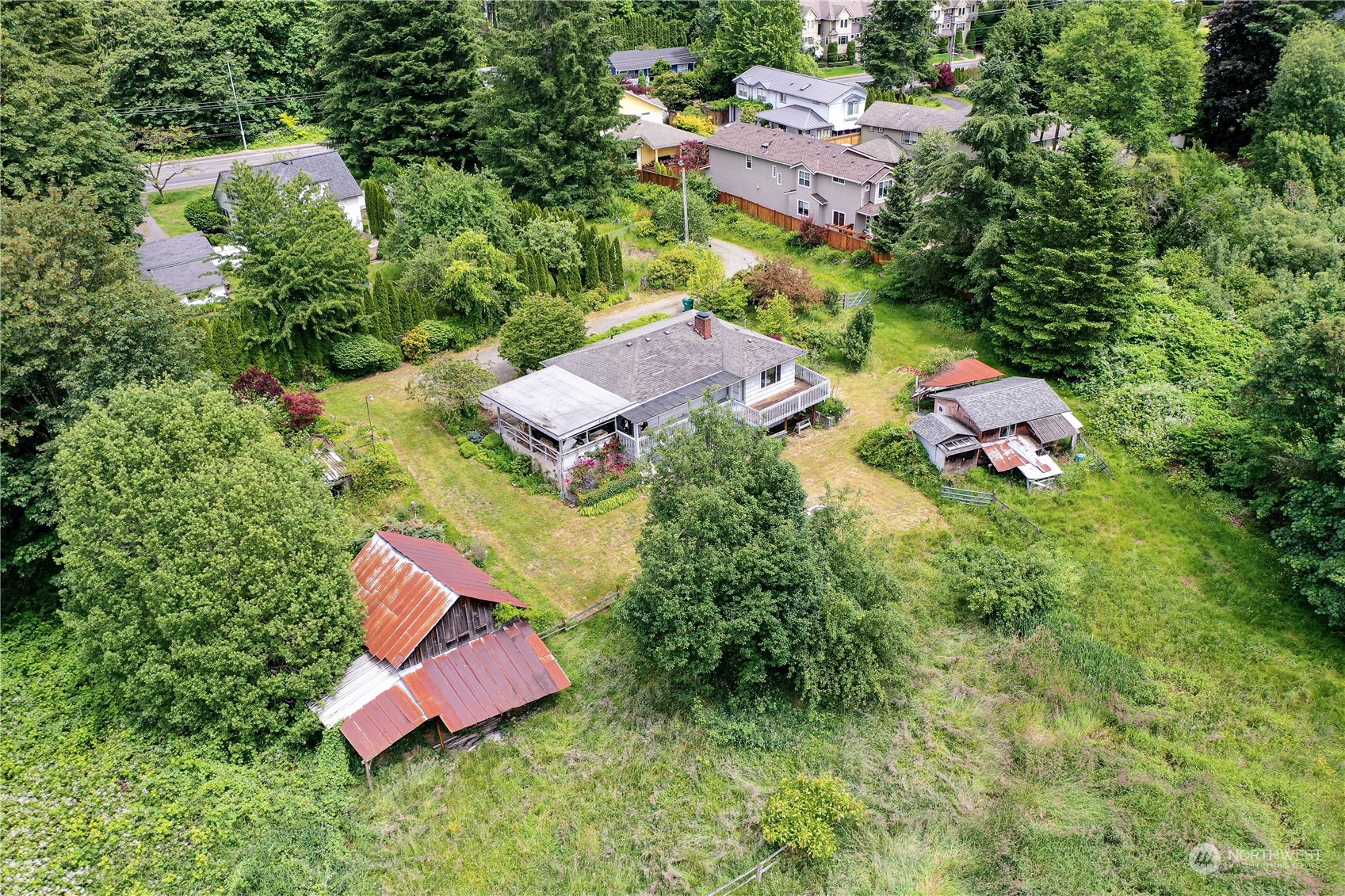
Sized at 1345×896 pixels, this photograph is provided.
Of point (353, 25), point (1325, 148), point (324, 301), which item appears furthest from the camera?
point (353, 25)

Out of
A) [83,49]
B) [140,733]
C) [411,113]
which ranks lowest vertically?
[140,733]

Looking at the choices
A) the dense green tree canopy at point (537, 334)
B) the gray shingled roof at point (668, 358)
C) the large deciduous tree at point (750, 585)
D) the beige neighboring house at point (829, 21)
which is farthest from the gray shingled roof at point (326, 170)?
the beige neighboring house at point (829, 21)

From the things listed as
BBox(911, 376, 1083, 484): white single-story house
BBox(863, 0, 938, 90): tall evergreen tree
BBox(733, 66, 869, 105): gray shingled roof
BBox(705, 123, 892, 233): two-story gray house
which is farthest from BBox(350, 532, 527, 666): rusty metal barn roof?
BBox(863, 0, 938, 90): tall evergreen tree

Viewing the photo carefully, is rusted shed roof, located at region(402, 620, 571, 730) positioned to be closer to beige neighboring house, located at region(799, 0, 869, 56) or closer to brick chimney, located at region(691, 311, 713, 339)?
brick chimney, located at region(691, 311, 713, 339)

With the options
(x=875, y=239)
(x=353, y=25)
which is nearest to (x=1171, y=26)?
(x=875, y=239)

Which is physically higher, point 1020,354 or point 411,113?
point 411,113

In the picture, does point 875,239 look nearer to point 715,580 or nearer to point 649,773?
point 715,580

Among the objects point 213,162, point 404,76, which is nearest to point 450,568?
point 404,76

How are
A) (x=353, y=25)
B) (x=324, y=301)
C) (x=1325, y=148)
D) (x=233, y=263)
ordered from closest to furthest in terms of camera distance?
(x=324, y=301) → (x=233, y=263) → (x=1325, y=148) → (x=353, y=25)
